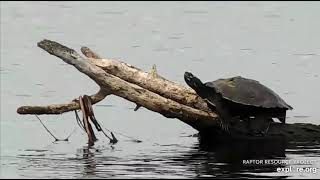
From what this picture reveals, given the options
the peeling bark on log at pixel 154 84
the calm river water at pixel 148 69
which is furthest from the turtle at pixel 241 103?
the calm river water at pixel 148 69

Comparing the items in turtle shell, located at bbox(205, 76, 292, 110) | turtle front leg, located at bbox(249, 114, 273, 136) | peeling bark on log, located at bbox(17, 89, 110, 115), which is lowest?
turtle front leg, located at bbox(249, 114, 273, 136)

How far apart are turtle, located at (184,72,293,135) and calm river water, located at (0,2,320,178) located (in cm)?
67

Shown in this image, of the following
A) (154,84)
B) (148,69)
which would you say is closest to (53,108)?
(154,84)

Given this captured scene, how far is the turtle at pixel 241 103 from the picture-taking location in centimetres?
1811

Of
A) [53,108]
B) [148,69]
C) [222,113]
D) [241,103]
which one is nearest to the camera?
[241,103]

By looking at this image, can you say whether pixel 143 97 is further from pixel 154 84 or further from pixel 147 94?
pixel 154 84

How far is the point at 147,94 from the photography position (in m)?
18.0

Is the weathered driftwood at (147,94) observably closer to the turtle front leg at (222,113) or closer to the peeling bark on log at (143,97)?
the peeling bark on log at (143,97)

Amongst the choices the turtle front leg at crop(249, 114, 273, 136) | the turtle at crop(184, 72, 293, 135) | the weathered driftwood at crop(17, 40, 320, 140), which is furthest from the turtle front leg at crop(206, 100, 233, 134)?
the turtle front leg at crop(249, 114, 273, 136)

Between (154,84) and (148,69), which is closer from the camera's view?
(154,84)

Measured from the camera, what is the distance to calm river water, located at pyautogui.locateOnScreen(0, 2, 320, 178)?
16.4 meters

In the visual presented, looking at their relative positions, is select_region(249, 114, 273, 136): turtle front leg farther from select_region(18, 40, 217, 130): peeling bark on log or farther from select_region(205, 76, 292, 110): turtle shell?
select_region(18, 40, 217, 130): peeling bark on log

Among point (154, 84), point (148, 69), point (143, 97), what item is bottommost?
point (143, 97)

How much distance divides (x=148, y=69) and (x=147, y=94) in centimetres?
1476
